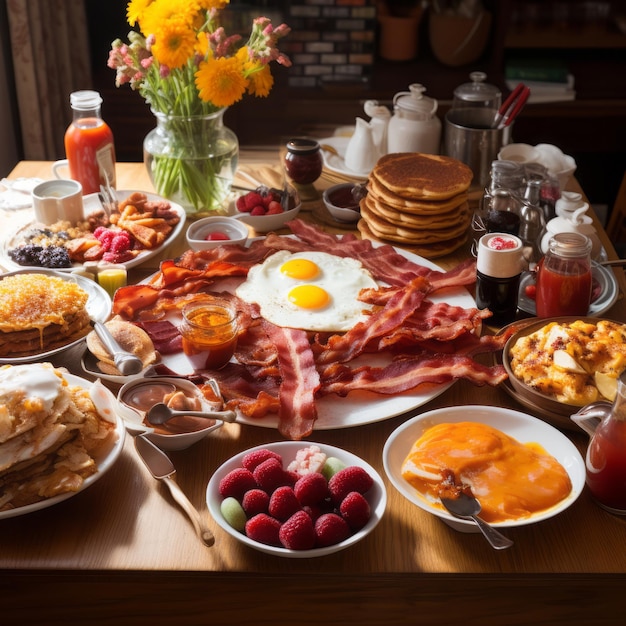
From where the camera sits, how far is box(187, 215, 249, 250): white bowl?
8.40ft

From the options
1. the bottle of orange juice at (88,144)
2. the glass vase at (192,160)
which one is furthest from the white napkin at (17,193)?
the glass vase at (192,160)

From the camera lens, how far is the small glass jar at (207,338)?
194 cm

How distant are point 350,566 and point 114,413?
0.58 meters

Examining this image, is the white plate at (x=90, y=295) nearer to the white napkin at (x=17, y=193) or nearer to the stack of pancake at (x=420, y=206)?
the white napkin at (x=17, y=193)

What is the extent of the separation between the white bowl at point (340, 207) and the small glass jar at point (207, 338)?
2.86ft

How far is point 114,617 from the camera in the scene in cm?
155

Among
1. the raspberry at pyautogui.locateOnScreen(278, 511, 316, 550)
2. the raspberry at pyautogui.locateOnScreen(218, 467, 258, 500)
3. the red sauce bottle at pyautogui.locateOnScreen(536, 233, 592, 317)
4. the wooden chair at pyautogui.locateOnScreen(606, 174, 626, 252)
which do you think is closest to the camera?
the raspberry at pyautogui.locateOnScreen(278, 511, 316, 550)

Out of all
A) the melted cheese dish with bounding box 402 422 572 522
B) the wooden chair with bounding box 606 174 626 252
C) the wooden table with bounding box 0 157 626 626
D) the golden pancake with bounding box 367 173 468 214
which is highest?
the golden pancake with bounding box 367 173 468 214

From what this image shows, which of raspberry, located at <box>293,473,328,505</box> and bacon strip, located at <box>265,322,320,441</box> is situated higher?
raspberry, located at <box>293,473,328,505</box>

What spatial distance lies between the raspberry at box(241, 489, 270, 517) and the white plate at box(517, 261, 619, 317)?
1087mm

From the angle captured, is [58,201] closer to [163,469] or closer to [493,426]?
[163,469]

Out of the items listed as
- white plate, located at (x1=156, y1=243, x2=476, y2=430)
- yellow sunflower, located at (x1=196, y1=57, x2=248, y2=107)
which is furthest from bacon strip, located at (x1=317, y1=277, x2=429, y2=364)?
yellow sunflower, located at (x1=196, y1=57, x2=248, y2=107)

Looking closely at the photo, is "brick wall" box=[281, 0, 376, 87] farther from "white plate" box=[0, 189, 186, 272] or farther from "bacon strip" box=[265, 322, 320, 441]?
"bacon strip" box=[265, 322, 320, 441]

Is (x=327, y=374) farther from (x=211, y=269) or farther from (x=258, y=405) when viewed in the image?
(x=211, y=269)
